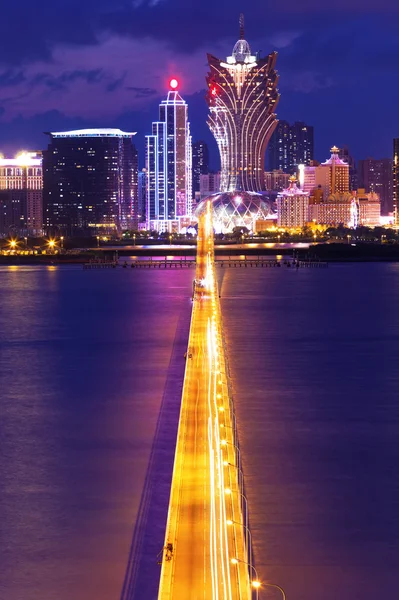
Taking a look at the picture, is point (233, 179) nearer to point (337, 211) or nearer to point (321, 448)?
point (337, 211)

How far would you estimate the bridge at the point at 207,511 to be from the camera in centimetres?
999

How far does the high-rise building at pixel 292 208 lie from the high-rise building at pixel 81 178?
4056 centimetres

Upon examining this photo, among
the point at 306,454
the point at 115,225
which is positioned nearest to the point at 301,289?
the point at 306,454

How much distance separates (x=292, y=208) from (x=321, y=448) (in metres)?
154

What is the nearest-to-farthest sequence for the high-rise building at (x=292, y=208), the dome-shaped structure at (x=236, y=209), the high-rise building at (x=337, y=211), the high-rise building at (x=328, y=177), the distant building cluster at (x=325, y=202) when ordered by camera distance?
1. the dome-shaped structure at (x=236, y=209)
2. the high-rise building at (x=292, y=208)
3. the distant building cluster at (x=325, y=202)
4. the high-rise building at (x=337, y=211)
5. the high-rise building at (x=328, y=177)

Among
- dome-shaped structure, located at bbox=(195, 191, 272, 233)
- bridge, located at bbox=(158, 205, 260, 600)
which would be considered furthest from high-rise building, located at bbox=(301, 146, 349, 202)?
bridge, located at bbox=(158, 205, 260, 600)

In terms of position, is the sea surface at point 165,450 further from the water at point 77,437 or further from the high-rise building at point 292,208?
the high-rise building at point 292,208

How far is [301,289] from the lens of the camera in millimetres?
55656

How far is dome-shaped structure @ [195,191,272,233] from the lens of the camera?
15825cm

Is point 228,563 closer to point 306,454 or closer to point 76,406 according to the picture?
point 306,454

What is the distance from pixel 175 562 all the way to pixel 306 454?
659cm

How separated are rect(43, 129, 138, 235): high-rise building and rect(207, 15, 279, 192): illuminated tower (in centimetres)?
4522

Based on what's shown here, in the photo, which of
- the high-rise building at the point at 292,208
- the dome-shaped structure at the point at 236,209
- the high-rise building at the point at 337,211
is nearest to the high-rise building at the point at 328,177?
the high-rise building at the point at 337,211

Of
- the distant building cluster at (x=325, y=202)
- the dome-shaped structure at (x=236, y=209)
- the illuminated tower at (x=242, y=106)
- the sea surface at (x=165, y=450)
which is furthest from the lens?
the distant building cluster at (x=325, y=202)
